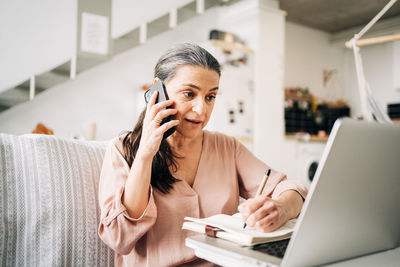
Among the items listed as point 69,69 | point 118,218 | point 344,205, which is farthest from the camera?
point 69,69

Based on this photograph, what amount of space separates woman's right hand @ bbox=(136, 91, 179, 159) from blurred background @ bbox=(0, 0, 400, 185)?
7.51 ft

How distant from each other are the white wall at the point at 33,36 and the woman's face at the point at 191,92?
10.4ft

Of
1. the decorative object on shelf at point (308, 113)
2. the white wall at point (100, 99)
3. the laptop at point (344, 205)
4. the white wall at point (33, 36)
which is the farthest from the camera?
the decorative object on shelf at point (308, 113)

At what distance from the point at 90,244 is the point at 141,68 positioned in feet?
11.9

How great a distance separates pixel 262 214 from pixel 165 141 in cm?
56

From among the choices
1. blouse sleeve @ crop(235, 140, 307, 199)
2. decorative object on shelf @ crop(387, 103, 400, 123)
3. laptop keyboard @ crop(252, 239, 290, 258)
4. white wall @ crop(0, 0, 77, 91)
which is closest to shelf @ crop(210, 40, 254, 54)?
white wall @ crop(0, 0, 77, 91)

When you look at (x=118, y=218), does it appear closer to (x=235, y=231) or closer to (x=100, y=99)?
(x=235, y=231)

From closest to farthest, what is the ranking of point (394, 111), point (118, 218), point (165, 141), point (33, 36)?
Answer: point (118, 218) < point (165, 141) < point (33, 36) < point (394, 111)

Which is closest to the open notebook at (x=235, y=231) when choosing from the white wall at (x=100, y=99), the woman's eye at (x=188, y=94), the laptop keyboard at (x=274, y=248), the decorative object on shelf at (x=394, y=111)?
the laptop keyboard at (x=274, y=248)

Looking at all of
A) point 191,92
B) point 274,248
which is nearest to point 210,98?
point 191,92

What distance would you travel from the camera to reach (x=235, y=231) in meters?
0.69

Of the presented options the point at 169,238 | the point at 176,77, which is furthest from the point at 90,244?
the point at 176,77

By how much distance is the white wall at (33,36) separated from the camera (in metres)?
3.56

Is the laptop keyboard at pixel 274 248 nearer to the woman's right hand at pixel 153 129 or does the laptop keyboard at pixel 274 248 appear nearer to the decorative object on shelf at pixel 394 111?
the woman's right hand at pixel 153 129
